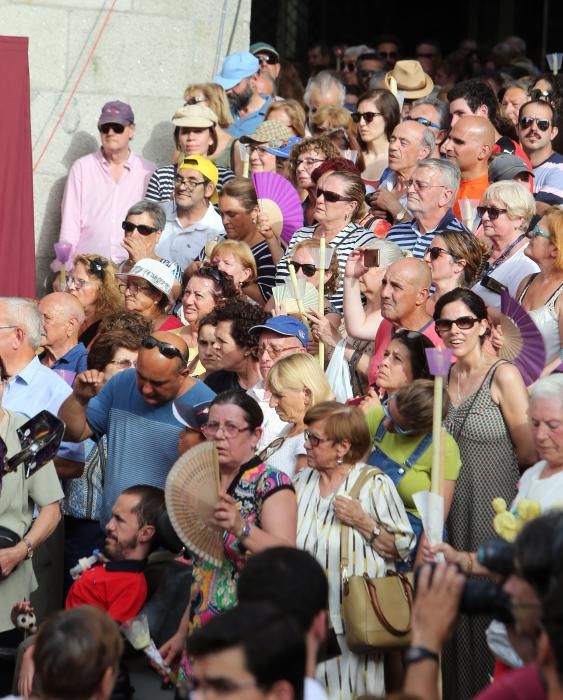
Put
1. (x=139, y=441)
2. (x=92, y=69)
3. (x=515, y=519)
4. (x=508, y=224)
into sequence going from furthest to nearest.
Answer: (x=92, y=69) < (x=508, y=224) < (x=139, y=441) < (x=515, y=519)

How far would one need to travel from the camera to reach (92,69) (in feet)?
36.8

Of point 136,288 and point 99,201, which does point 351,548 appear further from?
point 99,201

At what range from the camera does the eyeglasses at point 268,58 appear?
41.6 ft

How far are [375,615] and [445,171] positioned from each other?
332 cm

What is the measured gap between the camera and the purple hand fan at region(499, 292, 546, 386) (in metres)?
6.32

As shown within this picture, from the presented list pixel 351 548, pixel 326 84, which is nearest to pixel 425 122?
pixel 326 84

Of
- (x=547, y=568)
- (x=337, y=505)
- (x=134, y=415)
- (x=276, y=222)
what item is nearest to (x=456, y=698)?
(x=337, y=505)

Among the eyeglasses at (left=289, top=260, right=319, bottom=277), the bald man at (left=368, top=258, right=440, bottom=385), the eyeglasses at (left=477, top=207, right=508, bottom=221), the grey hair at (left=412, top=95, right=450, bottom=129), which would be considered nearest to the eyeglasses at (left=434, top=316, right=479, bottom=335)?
the bald man at (left=368, top=258, right=440, bottom=385)

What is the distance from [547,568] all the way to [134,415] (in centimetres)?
336

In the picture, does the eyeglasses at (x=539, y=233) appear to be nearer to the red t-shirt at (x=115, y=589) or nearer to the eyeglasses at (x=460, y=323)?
the eyeglasses at (x=460, y=323)

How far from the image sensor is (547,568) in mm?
3637

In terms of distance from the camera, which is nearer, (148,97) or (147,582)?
(147,582)

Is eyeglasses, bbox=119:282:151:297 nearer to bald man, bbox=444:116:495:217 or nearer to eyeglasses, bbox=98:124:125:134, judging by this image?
bald man, bbox=444:116:495:217

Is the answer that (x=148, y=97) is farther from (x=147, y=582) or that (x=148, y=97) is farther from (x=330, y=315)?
(x=147, y=582)
